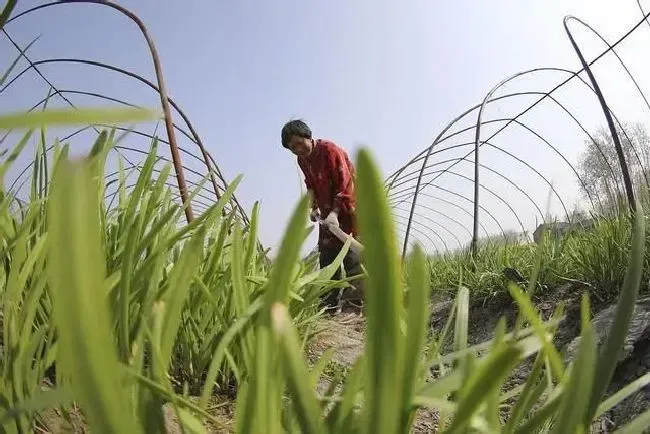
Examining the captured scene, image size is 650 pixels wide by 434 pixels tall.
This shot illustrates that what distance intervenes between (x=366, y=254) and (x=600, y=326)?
4.52 ft

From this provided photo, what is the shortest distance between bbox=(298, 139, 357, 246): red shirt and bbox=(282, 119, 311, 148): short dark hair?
0.15 m

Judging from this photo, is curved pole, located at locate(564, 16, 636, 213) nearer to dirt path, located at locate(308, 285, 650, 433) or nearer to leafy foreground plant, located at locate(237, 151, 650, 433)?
dirt path, located at locate(308, 285, 650, 433)

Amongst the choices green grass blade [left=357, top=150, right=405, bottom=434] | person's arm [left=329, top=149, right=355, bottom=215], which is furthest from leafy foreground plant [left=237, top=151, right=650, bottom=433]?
person's arm [left=329, top=149, right=355, bottom=215]

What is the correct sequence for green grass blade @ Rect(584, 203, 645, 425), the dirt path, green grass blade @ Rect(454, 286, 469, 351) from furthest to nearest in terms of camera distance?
the dirt path < green grass blade @ Rect(454, 286, 469, 351) < green grass blade @ Rect(584, 203, 645, 425)

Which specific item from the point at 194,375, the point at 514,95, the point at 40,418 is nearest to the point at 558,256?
the point at 194,375

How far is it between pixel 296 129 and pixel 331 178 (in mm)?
324

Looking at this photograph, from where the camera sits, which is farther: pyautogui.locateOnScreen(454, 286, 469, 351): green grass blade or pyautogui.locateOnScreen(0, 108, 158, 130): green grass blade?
pyautogui.locateOnScreen(454, 286, 469, 351): green grass blade

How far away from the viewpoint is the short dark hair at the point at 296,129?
233cm

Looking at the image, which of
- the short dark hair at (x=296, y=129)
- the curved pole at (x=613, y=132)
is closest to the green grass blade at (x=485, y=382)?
the curved pole at (x=613, y=132)

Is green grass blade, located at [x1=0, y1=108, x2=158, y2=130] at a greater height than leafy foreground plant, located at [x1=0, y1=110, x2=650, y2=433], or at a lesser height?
greater

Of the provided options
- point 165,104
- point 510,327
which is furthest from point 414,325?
point 510,327

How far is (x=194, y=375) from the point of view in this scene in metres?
0.62

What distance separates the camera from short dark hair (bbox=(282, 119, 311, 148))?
7.65ft

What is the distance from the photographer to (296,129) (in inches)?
91.6
